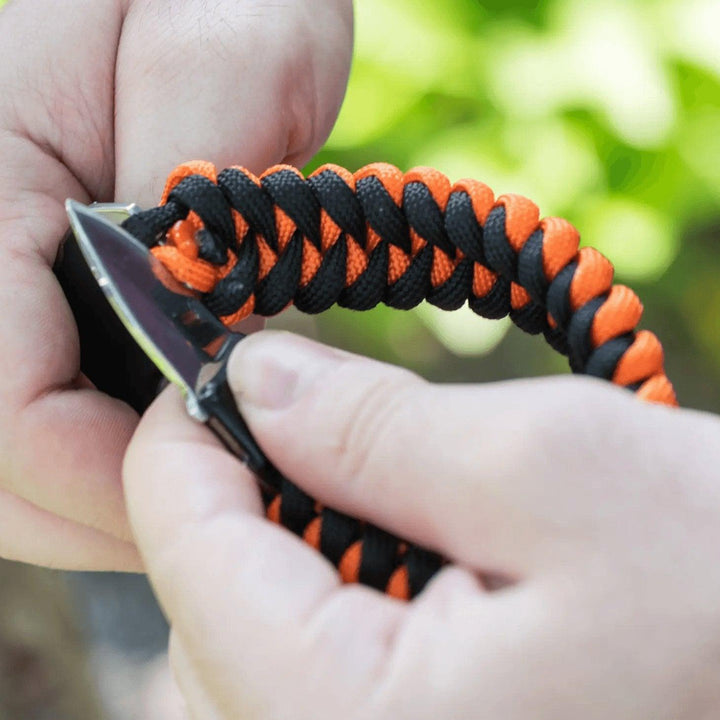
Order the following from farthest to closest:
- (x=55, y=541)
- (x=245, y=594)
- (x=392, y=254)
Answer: (x=55, y=541) → (x=392, y=254) → (x=245, y=594)

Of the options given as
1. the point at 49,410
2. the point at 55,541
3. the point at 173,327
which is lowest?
the point at 55,541

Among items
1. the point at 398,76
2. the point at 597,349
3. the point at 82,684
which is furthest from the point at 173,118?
the point at 82,684

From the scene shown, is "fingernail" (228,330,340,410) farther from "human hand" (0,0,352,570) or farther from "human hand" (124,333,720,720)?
"human hand" (0,0,352,570)

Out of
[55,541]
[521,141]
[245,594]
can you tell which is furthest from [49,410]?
[521,141]

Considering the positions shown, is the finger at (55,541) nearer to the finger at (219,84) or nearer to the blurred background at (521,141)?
the finger at (219,84)

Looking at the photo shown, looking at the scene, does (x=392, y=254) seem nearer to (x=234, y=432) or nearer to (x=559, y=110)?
(x=234, y=432)

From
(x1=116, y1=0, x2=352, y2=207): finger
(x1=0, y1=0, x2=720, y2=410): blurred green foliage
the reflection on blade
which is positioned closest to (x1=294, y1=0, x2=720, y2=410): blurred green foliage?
(x1=0, y1=0, x2=720, y2=410): blurred green foliage
